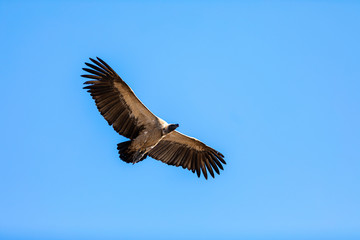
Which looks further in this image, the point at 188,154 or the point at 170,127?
the point at 188,154

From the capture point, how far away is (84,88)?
1416 centimetres

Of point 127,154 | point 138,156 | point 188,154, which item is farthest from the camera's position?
point 188,154

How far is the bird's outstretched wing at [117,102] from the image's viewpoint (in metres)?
14.2

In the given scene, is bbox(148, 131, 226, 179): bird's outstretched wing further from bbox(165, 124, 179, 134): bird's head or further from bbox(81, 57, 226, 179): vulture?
bbox(165, 124, 179, 134): bird's head

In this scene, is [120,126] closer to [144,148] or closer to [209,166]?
[144,148]

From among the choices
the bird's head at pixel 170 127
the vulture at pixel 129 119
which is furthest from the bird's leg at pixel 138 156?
the bird's head at pixel 170 127

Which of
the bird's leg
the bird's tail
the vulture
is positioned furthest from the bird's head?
the bird's tail

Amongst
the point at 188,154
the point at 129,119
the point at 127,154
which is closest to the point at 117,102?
the point at 129,119

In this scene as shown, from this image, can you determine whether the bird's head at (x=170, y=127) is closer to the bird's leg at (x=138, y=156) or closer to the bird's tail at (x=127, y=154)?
the bird's leg at (x=138, y=156)

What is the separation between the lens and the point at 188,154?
16141mm

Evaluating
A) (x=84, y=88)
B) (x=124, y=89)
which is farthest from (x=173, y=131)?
(x=84, y=88)

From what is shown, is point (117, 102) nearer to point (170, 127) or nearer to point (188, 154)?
point (170, 127)

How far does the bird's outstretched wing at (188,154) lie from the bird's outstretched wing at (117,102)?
1326 mm

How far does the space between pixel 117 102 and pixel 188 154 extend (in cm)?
318
